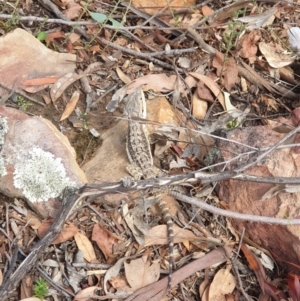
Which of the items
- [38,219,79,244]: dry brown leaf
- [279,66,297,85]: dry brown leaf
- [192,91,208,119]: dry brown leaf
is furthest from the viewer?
[279,66,297,85]: dry brown leaf

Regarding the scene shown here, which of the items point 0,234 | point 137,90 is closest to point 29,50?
point 137,90

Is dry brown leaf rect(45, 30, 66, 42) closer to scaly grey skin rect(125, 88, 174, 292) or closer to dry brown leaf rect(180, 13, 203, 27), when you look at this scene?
scaly grey skin rect(125, 88, 174, 292)

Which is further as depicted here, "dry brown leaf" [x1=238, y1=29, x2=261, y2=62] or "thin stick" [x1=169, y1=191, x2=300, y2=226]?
"dry brown leaf" [x1=238, y1=29, x2=261, y2=62]

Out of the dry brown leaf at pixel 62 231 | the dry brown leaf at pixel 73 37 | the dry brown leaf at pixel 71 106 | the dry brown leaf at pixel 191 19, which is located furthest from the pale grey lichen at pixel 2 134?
the dry brown leaf at pixel 191 19

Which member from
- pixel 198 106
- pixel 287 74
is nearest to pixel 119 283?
pixel 198 106

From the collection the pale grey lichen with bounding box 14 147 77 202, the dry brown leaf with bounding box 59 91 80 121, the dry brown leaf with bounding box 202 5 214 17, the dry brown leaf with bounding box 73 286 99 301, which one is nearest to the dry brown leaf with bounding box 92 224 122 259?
the dry brown leaf with bounding box 73 286 99 301

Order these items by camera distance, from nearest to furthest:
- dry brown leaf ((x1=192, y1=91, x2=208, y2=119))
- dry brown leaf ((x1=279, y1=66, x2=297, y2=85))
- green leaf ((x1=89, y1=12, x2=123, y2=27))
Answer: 1. dry brown leaf ((x1=192, y1=91, x2=208, y2=119))
2. green leaf ((x1=89, y1=12, x2=123, y2=27))
3. dry brown leaf ((x1=279, y1=66, x2=297, y2=85))

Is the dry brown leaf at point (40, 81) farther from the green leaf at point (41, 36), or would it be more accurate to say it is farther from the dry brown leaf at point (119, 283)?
the dry brown leaf at point (119, 283)
